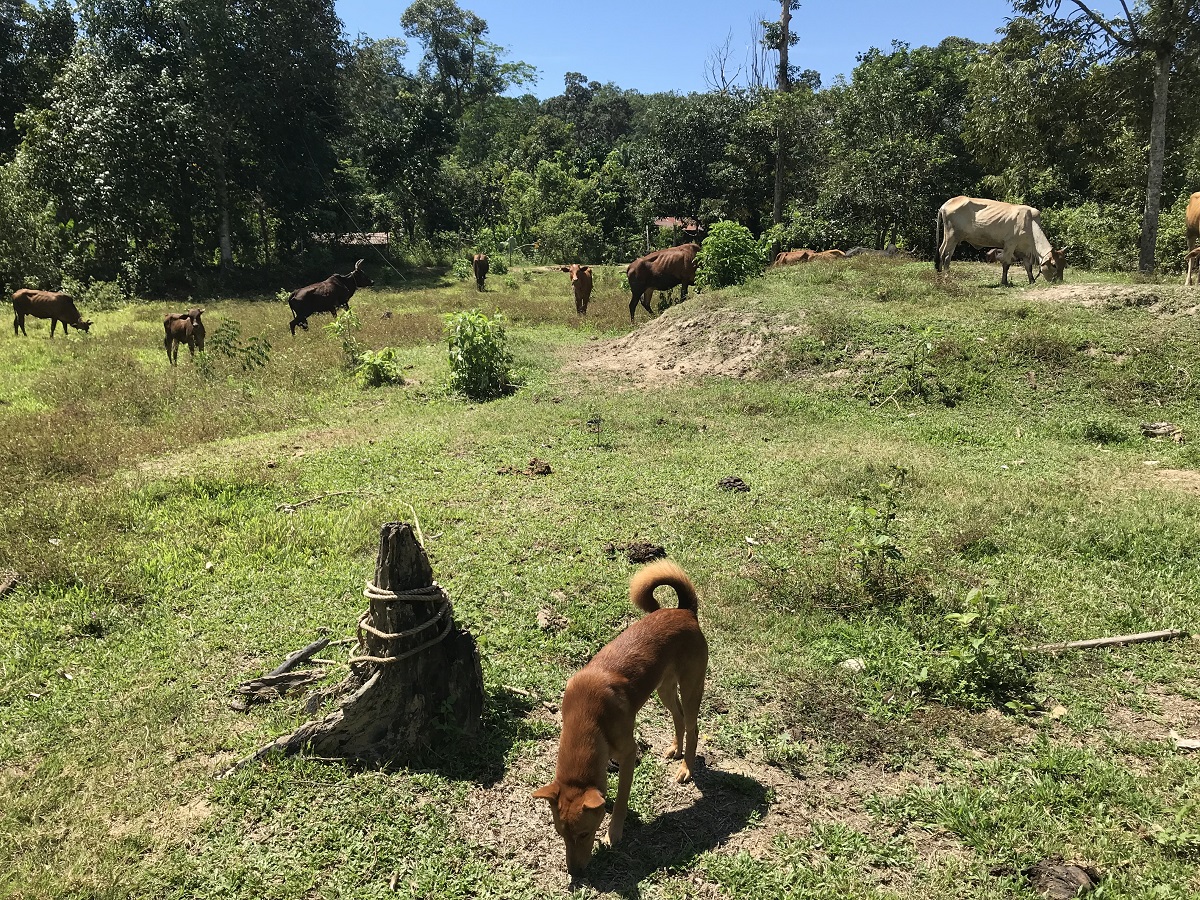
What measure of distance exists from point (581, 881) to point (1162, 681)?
11.0 feet

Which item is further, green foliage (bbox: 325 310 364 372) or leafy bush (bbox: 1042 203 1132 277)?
leafy bush (bbox: 1042 203 1132 277)

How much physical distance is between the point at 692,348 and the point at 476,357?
379 centimetres

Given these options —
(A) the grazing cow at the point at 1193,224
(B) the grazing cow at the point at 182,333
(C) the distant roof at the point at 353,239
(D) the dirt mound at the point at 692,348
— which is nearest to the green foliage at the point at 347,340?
(B) the grazing cow at the point at 182,333

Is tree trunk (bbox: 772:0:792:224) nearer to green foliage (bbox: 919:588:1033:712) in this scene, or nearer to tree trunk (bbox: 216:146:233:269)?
tree trunk (bbox: 216:146:233:269)

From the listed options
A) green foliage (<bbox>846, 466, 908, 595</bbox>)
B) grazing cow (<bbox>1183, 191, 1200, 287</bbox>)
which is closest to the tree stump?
green foliage (<bbox>846, 466, 908, 595</bbox>)

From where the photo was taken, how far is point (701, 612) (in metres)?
4.80

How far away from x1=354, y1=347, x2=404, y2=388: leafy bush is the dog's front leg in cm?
973

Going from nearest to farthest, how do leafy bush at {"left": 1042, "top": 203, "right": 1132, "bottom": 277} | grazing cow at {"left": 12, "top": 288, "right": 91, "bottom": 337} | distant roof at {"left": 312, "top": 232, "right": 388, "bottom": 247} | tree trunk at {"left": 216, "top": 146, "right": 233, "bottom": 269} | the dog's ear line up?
1. the dog's ear
2. grazing cow at {"left": 12, "top": 288, "right": 91, "bottom": 337}
3. leafy bush at {"left": 1042, "top": 203, "right": 1132, "bottom": 277}
4. tree trunk at {"left": 216, "top": 146, "right": 233, "bottom": 269}
5. distant roof at {"left": 312, "top": 232, "right": 388, "bottom": 247}

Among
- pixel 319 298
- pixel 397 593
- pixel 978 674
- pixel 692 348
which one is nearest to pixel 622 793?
pixel 397 593

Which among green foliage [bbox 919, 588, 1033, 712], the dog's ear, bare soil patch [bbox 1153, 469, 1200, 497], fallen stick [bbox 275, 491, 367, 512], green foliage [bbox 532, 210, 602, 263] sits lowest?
green foliage [bbox 919, 588, 1033, 712]

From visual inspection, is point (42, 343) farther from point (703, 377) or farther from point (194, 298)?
Answer: point (703, 377)

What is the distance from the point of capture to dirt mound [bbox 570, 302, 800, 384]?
11.5m

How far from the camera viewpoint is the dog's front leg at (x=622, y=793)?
289cm

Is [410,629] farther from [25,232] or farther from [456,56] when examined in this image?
[456,56]
